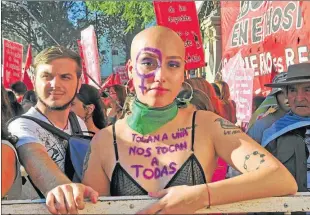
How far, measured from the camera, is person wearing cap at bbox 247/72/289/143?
2.78 metres

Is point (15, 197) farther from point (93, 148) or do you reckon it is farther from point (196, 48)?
point (196, 48)

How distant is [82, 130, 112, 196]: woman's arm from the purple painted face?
0.24 m

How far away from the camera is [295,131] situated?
264 centimetres

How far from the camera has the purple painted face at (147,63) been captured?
1.66m

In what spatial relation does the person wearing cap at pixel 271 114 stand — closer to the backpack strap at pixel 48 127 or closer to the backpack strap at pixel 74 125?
the backpack strap at pixel 74 125

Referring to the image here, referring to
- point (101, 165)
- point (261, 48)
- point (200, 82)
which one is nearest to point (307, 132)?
point (200, 82)

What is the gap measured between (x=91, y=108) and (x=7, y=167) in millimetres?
1412

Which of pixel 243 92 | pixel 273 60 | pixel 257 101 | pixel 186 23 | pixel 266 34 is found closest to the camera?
pixel 186 23

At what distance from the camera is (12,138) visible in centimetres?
163

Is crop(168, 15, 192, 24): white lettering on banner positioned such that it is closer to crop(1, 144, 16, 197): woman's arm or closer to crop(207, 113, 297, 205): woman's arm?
crop(207, 113, 297, 205): woman's arm

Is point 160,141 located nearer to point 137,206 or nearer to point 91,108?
point 137,206

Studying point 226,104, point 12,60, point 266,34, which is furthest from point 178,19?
point 12,60

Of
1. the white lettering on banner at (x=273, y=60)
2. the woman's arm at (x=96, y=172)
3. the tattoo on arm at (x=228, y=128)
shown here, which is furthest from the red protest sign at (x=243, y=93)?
the woman's arm at (x=96, y=172)

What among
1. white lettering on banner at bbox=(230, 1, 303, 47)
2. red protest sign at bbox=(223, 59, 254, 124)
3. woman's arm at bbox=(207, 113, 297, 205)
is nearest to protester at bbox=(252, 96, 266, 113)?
red protest sign at bbox=(223, 59, 254, 124)
